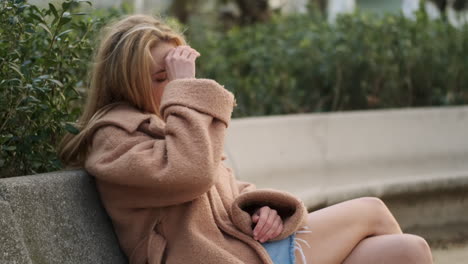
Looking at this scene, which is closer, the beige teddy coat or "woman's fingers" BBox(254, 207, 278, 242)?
the beige teddy coat

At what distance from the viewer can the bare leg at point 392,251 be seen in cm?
274

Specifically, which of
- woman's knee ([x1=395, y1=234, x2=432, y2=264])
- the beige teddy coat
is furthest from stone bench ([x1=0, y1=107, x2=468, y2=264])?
woman's knee ([x1=395, y1=234, x2=432, y2=264])

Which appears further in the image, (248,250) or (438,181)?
(438,181)

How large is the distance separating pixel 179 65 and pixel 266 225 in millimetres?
652

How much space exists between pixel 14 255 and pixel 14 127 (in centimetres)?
91

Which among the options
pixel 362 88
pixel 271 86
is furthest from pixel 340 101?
pixel 271 86

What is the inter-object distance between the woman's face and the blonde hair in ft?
0.08

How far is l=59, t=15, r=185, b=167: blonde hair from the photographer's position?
287 cm

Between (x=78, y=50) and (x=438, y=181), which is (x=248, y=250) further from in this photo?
(x=438, y=181)

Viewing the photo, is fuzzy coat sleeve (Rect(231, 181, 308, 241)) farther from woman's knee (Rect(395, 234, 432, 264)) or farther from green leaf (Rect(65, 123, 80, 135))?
green leaf (Rect(65, 123, 80, 135))

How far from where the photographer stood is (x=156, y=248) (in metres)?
2.65

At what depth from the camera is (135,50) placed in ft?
9.41

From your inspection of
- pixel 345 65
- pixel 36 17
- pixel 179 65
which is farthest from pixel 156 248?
pixel 345 65

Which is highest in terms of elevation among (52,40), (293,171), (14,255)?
(52,40)
